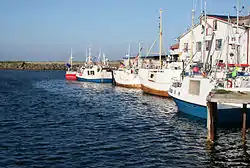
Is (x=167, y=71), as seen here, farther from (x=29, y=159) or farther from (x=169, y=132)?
(x=29, y=159)

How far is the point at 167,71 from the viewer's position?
55.6 m

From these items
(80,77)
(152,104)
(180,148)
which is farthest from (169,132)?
(80,77)

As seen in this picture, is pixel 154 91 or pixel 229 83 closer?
pixel 229 83

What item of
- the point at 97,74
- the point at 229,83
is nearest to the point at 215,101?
the point at 229,83

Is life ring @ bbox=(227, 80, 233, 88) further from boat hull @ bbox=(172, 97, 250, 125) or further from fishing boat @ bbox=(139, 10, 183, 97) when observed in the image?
fishing boat @ bbox=(139, 10, 183, 97)

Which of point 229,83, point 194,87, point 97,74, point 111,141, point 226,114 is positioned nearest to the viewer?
point 111,141

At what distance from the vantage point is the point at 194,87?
110 feet

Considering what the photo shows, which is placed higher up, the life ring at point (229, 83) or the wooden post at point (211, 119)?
the life ring at point (229, 83)

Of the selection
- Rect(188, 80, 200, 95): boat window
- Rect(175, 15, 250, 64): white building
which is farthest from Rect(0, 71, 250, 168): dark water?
Rect(175, 15, 250, 64): white building

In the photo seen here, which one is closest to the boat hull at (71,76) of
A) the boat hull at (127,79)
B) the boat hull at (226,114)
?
the boat hull at (127,79)

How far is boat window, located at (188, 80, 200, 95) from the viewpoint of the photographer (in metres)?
32.8

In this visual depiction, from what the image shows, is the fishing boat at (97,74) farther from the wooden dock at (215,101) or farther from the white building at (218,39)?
the wooden dock at (215,101)

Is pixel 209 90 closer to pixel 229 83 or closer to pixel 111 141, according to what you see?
pixel 229 83

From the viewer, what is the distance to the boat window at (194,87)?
32.8m
